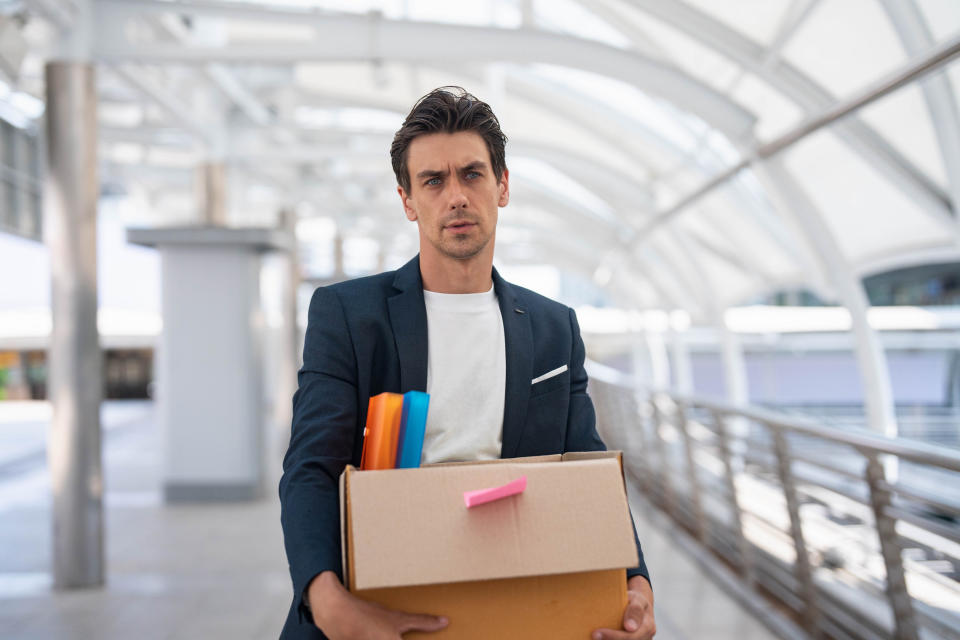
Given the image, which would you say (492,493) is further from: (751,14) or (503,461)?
(751,14)

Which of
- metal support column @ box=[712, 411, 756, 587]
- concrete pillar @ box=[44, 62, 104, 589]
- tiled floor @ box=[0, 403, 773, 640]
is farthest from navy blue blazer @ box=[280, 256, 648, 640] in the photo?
concrete pillar @ box=[44, 62, 104, 589]

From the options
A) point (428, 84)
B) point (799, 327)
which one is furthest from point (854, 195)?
point (799, 327)

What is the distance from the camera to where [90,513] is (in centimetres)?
586

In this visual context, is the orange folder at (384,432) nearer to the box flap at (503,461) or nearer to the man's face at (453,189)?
the box flap at (503,461)

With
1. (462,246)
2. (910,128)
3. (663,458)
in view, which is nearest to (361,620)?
(462,246)

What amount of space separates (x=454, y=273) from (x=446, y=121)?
0.30m

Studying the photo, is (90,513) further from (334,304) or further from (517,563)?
(517,563)

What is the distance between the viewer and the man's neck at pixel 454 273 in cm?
169

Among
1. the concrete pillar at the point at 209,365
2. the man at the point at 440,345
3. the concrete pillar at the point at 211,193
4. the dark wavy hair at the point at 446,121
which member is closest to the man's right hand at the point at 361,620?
the man at the point at 440,345

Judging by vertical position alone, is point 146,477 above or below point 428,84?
Result: below

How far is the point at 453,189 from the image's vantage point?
5.19ft

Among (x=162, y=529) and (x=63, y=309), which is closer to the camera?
(x=63, y=309)

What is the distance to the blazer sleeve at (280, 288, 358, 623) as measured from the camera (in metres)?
1.39

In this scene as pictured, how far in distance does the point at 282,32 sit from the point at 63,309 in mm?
8522
